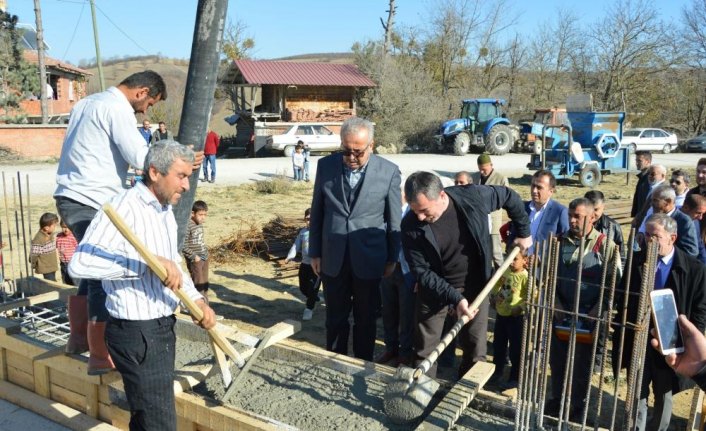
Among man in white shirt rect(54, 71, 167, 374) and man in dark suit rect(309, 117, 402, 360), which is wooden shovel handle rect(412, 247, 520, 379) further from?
man in white shirt rect(54, 71, 167, 374)

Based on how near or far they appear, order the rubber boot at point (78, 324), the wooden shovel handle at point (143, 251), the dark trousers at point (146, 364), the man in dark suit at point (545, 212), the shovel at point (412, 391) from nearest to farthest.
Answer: the wooden shovel handle at point (143, 251)
the dark trousers at point (146, 364)
the shovel at point (412, 391)
the rubber boot at point (78, 324)
the man in dark suit at point (545, 212)

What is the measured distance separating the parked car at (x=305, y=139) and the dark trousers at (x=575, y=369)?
20.5 m

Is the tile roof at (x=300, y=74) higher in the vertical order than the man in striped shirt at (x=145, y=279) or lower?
higher

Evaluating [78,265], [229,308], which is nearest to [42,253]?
[229,308]

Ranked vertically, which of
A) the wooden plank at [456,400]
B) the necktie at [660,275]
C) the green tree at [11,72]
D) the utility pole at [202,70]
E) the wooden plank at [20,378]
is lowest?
the wooden plank at [20,378]

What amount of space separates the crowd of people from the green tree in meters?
23.3

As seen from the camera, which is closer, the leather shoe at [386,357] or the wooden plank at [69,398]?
the wooden plank at [69,398]

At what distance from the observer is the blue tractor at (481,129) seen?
23.8m

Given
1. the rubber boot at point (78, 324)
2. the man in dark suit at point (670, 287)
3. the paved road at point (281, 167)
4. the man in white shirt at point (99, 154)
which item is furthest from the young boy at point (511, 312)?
the paved road at point (281, 167)

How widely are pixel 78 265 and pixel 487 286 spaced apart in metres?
2.13

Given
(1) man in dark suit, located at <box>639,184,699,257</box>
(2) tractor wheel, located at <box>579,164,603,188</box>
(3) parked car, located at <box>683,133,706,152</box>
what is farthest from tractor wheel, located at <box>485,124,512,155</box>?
(1) man in dark suit, located at <box>639,184,699,257</box>

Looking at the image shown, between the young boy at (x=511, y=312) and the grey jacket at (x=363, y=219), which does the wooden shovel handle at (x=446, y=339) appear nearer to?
the grey jacket at (x=363, y=219)

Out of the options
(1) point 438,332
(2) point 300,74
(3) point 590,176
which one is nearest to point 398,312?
(1) point 438,332

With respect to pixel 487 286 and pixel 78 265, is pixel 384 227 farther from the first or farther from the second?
pixel 78 265
